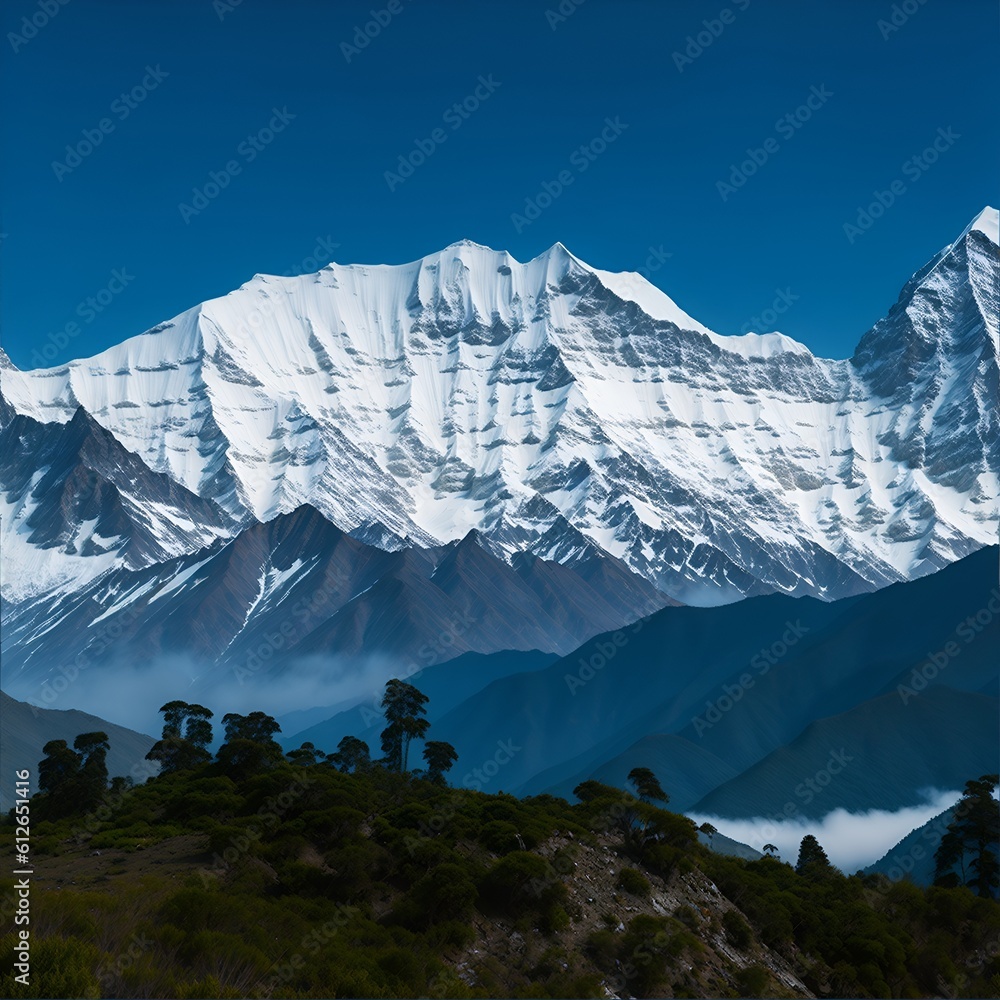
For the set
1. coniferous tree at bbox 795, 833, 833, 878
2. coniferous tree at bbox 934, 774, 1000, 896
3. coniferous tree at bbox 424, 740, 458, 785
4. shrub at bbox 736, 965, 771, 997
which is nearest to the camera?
shrub at bbox 736, 965, 771, 997

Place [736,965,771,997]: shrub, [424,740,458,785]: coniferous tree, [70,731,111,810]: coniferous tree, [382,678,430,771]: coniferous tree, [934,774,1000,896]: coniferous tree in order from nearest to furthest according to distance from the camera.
Result: [736,965,771,997]: shrub < [70,731,111,810]: coniferous tree < [934,774,1000,896]: coniferous tree < [424,740,458,785]: coniferous tree < [382,678,430,771]: coniferous tree

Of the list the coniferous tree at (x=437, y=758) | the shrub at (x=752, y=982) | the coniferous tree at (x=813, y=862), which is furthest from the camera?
the coniferous tree at (x=437, y=758)

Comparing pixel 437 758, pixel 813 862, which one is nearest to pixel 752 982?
pixel 813 862

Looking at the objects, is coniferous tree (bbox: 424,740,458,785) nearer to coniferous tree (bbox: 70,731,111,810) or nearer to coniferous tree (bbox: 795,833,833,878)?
coniferous tree (bbox: 70,731,111,810)

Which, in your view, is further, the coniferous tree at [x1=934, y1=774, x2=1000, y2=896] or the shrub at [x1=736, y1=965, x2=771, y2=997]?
the coniferous tree at [x1=934, y1=774, x2=1000, y2=896]

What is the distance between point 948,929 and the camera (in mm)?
87375

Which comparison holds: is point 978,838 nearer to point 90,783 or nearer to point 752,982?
point 752,982

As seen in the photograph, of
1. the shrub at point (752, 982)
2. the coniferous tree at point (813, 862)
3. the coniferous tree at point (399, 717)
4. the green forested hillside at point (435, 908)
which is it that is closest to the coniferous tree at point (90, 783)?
the green forested hillside at point (435, 908)

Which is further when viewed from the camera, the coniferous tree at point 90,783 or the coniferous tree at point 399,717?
the coniferous tree at point 399,717

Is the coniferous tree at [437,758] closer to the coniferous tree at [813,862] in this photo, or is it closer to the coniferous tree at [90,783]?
the coniferous tree at [90,783]

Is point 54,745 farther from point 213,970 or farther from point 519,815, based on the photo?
point 213,970

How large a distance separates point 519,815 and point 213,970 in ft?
88.5

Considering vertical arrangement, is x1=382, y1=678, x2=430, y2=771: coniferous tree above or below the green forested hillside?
above

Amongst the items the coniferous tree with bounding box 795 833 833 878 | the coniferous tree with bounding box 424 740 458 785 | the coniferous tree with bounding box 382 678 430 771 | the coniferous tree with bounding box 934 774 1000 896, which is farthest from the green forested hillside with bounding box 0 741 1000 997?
the coniferous tree with bounding box 382 678 430 771
